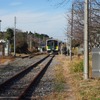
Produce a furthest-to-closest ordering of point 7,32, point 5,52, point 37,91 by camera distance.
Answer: point 7,32 < point 5,52 < point 37,91

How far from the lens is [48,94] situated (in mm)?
13688

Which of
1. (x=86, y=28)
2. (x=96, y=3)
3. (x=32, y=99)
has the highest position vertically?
(x=96, y=3)

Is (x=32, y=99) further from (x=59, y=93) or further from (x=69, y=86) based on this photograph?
(x=69, y=86)

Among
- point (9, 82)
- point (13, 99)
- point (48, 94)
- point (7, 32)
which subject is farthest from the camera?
point (7, 32)

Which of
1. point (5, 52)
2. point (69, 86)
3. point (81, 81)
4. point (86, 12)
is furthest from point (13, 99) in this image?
point (5, 52)

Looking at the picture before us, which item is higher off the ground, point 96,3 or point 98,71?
point 96,3

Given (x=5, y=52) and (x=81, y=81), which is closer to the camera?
(x=81, y=81)

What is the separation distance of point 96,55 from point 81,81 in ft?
4.68

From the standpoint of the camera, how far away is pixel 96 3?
1822 centimetres

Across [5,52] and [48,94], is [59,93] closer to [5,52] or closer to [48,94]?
[48,94]

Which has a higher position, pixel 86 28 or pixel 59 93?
pixel 86 28

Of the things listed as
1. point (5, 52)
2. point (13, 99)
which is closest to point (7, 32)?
point (5, 52)

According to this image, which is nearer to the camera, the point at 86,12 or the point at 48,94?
the point at 48,94

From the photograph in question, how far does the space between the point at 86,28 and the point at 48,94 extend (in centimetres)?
509
